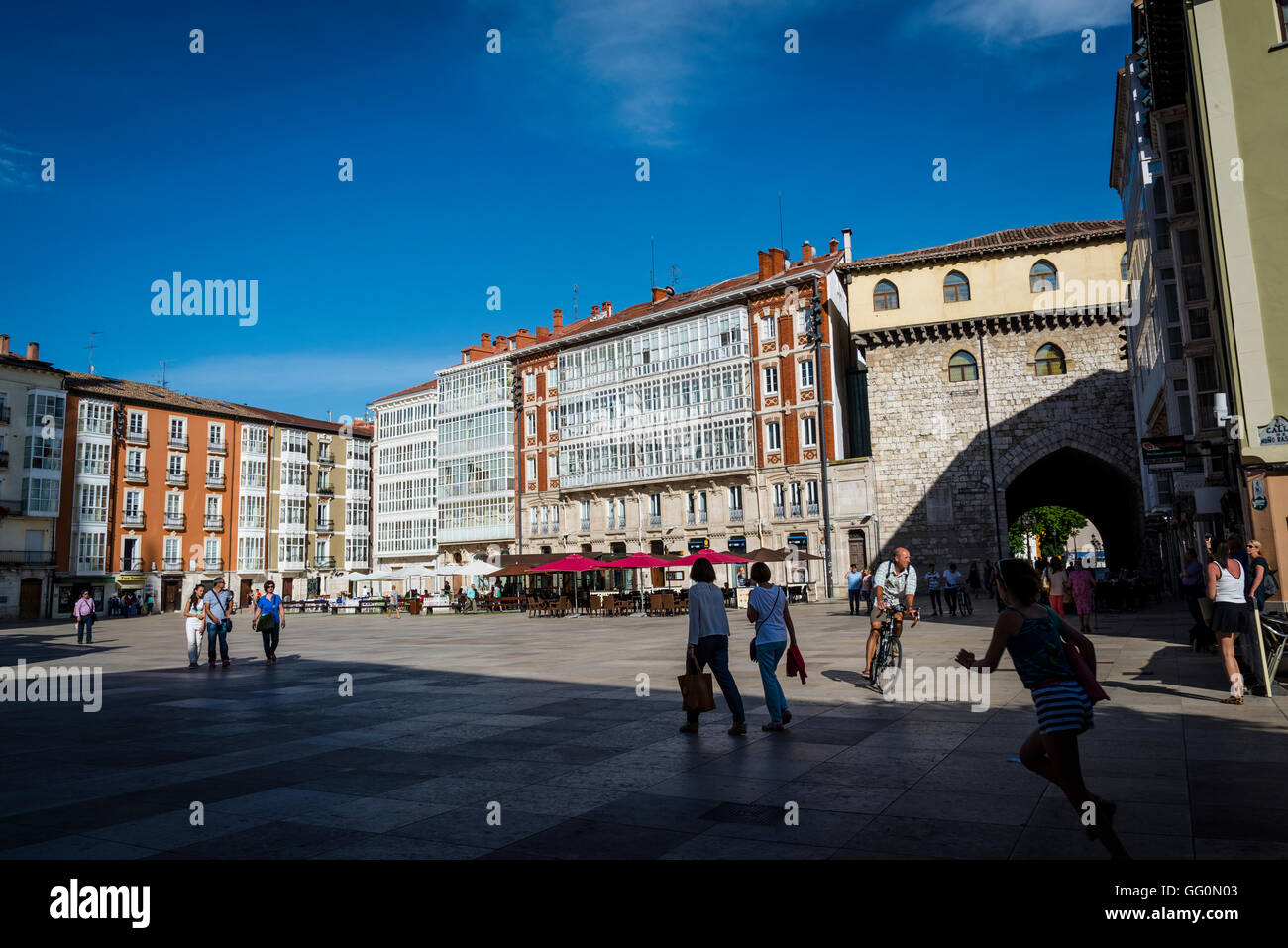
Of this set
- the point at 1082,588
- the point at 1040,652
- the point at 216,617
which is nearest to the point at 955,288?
the point at 1082,588

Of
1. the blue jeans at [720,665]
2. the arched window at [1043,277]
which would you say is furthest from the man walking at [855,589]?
the blue jeans at [720,665]

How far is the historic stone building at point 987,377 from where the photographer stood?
38531mm

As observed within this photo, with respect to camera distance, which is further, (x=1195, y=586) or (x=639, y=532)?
(x=639, y=532)

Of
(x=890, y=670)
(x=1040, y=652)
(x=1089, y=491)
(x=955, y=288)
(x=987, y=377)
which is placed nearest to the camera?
(x=1040, y=652)

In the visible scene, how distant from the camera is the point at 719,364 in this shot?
48.8 meters

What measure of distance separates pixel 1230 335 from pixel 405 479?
208 ft

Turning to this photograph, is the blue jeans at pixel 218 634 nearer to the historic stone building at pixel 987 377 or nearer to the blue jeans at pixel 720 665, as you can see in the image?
the blue jeans at pixel 720 665

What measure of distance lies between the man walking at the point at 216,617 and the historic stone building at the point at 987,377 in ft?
102

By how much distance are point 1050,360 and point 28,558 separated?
198 feet

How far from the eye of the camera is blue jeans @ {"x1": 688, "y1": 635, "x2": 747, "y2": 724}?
27.8ft

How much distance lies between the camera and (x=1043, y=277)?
3894cm

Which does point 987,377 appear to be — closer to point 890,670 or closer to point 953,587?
point 953,587
